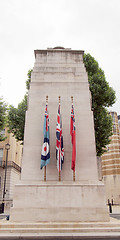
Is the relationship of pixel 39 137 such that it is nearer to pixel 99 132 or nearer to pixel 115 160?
pixel 99 132

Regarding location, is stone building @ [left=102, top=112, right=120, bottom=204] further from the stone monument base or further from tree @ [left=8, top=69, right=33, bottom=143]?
the stone monument base

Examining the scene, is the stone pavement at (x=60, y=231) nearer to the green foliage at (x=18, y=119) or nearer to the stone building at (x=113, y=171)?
the green foliage at (x=18, y=119)

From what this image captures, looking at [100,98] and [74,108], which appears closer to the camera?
[74,108]

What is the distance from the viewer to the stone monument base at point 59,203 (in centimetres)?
748

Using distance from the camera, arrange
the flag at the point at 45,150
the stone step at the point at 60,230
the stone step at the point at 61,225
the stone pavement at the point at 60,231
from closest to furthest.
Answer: the stone pavement at the point at 60,231 < the stone step at the point at 60,230 < the stone step at the point at 61,225 < the flag at the point at 45,150

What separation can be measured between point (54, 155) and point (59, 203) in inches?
90.2

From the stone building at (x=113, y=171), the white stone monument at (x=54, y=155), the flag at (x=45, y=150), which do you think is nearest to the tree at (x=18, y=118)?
the white stone monument at (x=54, y=155)

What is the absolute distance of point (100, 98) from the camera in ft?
60.8

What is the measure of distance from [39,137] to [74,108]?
2608mm

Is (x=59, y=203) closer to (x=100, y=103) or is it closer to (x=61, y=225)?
(x=61, y=225)

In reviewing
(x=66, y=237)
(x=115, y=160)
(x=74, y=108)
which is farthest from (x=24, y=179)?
(x=115, y=160)

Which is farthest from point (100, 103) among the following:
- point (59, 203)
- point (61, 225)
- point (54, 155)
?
point (61, 225)

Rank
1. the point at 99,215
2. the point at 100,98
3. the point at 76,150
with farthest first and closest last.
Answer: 1. the point at 100,98
2. the point at 76,150
3. the point at 99,215

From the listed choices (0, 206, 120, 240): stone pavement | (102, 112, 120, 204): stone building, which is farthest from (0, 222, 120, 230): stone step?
(102, 112, 120, 204): stone building
